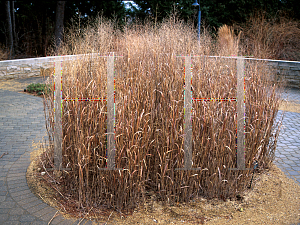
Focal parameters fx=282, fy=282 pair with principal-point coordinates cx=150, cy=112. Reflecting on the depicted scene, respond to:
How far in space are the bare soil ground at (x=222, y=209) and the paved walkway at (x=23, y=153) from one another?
0.49 ft

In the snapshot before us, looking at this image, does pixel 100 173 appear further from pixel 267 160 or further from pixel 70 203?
pixel 267 160

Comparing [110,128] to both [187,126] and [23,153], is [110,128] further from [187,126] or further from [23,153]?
[23,153]

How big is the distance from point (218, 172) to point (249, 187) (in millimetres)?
571

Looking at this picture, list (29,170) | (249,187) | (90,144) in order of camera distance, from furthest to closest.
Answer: (29,170) → (249,187) → (90,144)

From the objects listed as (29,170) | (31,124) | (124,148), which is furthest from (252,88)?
(31,124)

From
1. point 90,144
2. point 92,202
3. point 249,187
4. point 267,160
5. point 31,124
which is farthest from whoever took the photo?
point 31,124

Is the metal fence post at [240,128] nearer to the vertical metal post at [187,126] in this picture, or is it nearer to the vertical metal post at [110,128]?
the vertical metal post at [187,126]

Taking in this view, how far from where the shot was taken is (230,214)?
2928 millimetres

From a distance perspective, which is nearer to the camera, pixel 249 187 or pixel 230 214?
pixel 230 214

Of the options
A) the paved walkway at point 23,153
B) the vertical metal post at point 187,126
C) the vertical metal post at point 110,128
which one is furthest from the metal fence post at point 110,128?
the vertical metal post at point 187,126

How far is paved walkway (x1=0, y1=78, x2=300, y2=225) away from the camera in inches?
110

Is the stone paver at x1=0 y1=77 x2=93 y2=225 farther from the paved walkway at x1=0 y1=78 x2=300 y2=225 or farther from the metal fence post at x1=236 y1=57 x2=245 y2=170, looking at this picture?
the metal fence post at x1=236 y1=57 x2=245 y2=170

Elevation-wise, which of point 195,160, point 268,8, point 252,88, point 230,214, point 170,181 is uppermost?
point 268,8

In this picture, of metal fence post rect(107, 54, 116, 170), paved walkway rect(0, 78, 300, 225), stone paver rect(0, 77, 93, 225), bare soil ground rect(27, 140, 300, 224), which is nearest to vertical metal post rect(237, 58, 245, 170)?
bare soil ground rect(27, 140, 300, 224)
